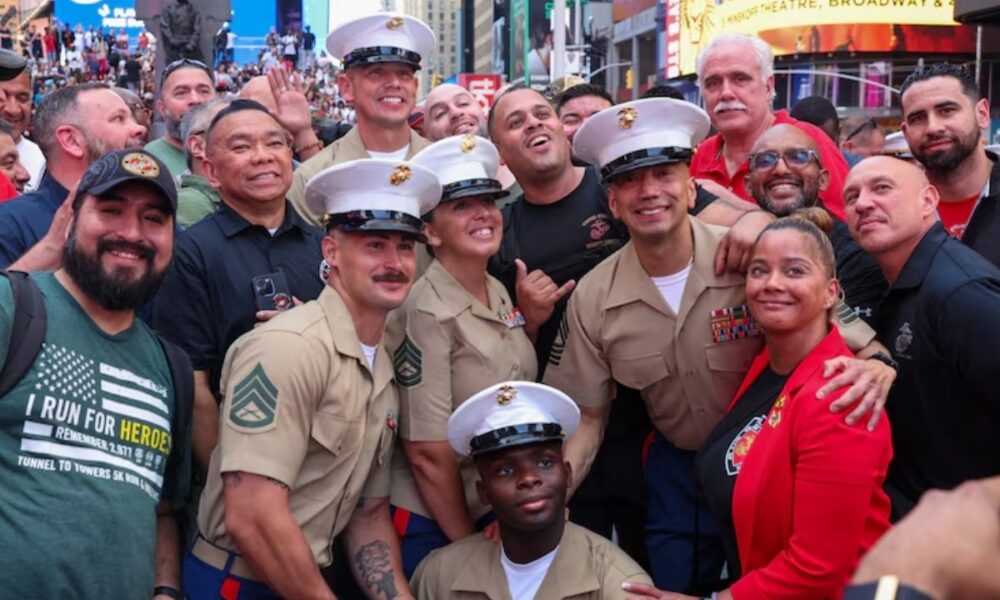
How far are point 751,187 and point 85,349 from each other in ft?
10.2

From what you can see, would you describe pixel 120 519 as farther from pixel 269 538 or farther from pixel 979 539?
pixel 979 539

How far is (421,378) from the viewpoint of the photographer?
4641 mm

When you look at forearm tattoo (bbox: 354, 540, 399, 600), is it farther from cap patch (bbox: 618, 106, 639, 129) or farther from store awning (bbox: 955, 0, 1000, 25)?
store awning (bbox: 955, 0, 1000, 25)

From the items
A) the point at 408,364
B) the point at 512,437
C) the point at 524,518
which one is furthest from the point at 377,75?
the point at 524,518

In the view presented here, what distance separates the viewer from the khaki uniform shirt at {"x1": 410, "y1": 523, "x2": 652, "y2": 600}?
4355 mm

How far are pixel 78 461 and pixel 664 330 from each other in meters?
2.43

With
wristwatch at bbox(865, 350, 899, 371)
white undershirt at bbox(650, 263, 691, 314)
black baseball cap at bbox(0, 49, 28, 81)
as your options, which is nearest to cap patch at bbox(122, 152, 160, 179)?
white undershirt at bbox(650, 263, 691, 314)

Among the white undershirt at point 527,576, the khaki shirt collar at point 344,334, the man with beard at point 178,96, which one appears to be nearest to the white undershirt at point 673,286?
the white undershirt at point 527,576

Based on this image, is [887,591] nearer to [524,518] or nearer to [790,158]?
[524,518]

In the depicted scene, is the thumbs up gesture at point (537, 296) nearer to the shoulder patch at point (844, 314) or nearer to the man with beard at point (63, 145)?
the shoulder patch at point (844, 314)

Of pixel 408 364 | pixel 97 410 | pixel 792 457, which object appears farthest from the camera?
pixel 408 364

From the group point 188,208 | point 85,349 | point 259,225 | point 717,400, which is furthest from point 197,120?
point 717,400

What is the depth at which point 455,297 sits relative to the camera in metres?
4.82

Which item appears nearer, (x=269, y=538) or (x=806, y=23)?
(x=269, y=538)
